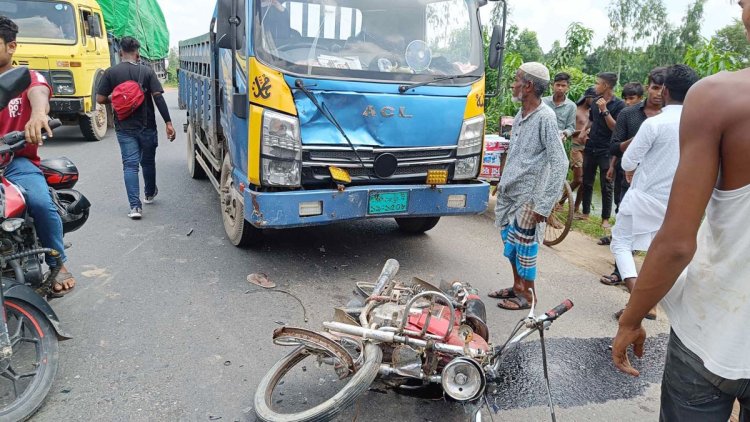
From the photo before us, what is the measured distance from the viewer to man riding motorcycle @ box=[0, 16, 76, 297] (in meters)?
2.91

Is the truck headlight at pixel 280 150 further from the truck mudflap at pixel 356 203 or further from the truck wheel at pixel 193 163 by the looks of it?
the truck wheel at pixel 193 163

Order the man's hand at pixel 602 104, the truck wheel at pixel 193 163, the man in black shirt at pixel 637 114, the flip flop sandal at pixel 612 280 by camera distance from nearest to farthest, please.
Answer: the flip flop sandal at pixel 612 280 → the man in black shirt at pixel 637 114 → the man's hand at pixel 602 104 → the truck wheel at pixel 193 163

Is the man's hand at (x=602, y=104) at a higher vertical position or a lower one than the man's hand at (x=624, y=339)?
higher

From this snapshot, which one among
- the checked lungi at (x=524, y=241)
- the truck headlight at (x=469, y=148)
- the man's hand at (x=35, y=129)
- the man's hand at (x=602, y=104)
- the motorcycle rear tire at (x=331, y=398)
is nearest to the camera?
the motorcycle rear tire at (x=331, y=398)

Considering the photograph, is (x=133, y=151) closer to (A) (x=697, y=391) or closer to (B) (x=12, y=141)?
(B) (x=12, y=141)

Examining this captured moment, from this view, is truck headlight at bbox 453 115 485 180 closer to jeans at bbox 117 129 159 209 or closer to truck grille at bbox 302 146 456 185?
truck grille at bbox 302 146 456 185

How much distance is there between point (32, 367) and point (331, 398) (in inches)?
63.2

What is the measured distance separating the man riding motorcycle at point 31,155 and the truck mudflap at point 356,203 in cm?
130

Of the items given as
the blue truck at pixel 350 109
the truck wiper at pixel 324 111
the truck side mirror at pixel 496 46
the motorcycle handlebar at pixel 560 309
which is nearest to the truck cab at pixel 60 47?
the blue truck at pixel 350 109

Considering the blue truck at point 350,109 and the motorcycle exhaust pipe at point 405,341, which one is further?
the blue truck at point 350,109

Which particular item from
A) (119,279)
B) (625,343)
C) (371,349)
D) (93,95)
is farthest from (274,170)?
(93,95)

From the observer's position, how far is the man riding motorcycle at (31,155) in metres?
2.91

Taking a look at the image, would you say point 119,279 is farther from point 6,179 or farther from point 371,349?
point 371,349

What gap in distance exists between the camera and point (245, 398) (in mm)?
2678
